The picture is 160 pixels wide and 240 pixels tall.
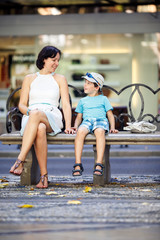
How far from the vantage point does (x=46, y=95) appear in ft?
23.4

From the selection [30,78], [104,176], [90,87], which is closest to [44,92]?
[30,78]

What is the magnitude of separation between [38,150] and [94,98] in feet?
3.60

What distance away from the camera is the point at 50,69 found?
7.26 metres

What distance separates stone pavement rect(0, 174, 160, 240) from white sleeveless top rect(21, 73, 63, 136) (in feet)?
2.78

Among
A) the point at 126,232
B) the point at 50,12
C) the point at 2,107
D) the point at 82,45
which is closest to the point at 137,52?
the point at 82,45

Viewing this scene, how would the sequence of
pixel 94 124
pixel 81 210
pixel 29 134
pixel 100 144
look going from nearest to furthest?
pixel 81 210 < pixel 29 134 < pixel 100 144 < pixel 94 124

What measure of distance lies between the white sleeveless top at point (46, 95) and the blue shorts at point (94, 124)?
1.08 ft

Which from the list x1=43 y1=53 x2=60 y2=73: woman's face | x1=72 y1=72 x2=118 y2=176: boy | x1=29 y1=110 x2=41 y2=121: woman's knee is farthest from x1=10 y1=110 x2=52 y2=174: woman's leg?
x1=43 y1=53 x2=60 y2=73: woman's face

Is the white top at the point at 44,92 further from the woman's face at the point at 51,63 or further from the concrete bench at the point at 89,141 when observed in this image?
the concrete bench at the point at 89,141

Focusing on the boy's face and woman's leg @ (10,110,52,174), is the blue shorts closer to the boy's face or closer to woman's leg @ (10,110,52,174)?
the boy's face

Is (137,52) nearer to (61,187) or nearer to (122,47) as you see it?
(122,47)

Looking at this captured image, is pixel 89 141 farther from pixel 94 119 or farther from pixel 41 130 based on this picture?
pixel 41 130

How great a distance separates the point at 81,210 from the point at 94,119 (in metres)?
1.96

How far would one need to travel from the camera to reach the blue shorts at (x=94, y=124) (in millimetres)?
6836
